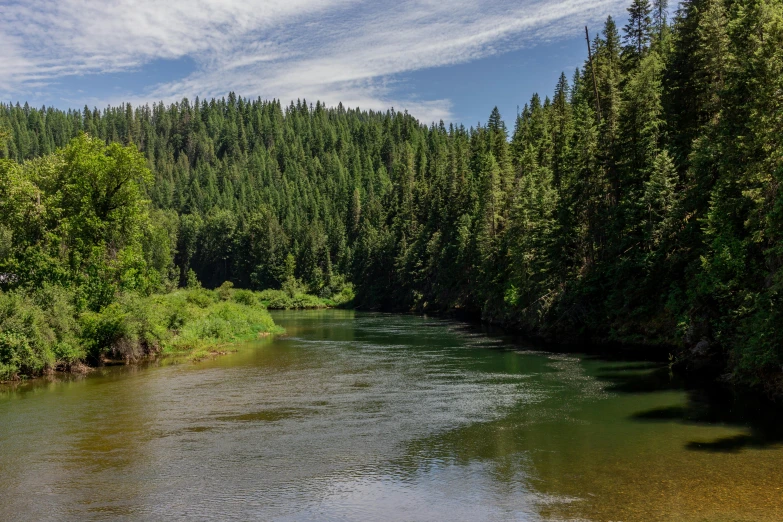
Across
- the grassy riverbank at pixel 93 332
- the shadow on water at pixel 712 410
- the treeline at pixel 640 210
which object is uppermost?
the treeline at pixel 640 210

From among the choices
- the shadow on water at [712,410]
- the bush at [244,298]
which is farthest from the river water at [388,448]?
the bush at [244,298]

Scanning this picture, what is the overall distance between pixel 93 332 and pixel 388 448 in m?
27.7

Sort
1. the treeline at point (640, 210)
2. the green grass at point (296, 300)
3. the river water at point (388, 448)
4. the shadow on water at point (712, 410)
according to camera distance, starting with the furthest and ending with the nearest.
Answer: the green grass at point (296, 300), the treeline at point (640, 210), the shadow on water at point (712, 410), the river water at point (388, 448)

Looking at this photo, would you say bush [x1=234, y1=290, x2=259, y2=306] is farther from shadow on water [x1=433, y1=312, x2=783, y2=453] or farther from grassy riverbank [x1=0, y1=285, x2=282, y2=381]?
shadow on water [x1=433, y1=312, x2=783, y2=453]

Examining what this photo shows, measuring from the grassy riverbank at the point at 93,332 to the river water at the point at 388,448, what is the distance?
2.40 m

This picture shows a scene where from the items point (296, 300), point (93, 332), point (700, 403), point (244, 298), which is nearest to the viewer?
point (700, 403)

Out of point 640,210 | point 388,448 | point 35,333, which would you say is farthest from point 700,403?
point 35,333

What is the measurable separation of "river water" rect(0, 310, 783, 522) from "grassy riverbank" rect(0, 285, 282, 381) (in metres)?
2.40

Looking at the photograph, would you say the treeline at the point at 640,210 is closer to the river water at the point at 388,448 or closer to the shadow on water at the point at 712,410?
the shadow on water at the point at 712,410

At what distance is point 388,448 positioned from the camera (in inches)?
846

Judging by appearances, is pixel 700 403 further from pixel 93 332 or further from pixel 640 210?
pixel 93 332

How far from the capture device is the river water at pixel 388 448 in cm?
1617

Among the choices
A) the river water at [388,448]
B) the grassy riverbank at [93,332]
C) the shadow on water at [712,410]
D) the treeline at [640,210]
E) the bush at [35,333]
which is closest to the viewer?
the river water at [388,448]

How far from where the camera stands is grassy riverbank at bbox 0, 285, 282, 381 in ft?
113
